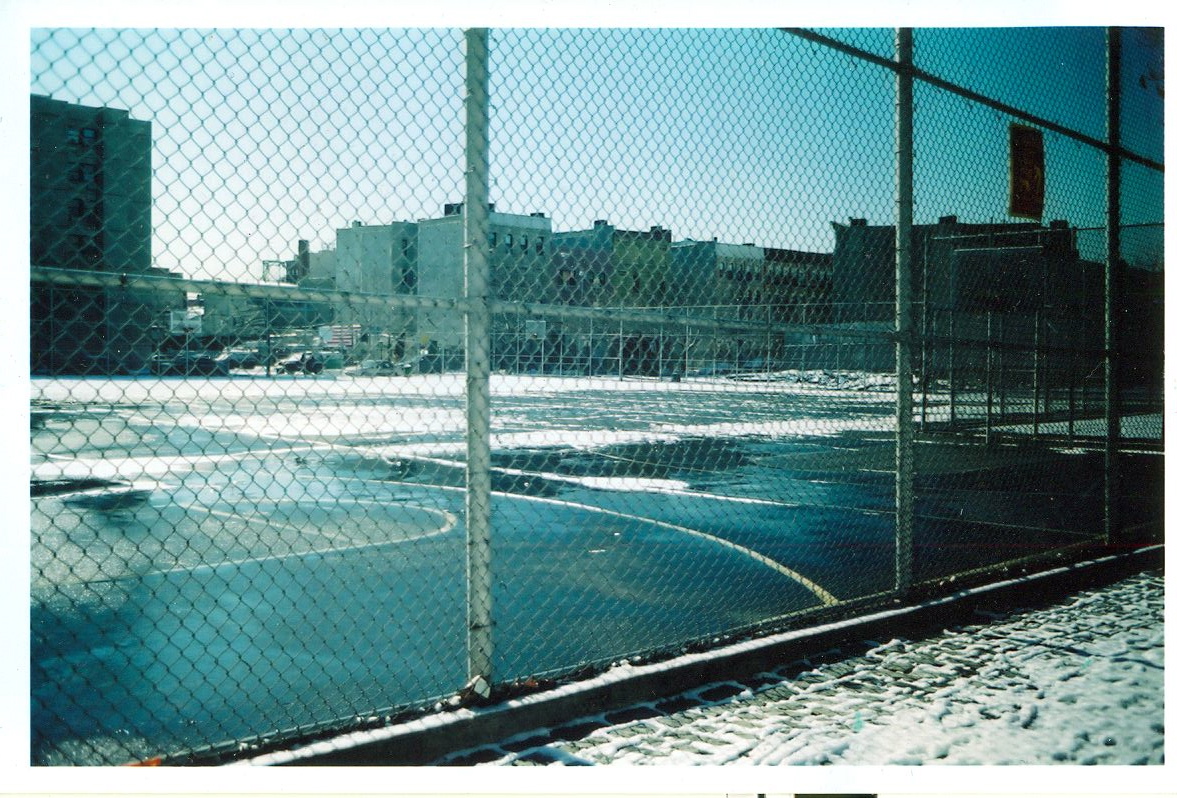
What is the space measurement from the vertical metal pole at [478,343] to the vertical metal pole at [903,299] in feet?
8.54

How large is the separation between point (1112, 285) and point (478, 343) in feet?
18.3

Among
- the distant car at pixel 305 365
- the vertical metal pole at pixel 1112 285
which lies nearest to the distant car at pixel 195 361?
the distant car at pixel 305 365

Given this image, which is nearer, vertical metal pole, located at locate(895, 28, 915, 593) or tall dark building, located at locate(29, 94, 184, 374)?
tall dark building, located at locate(29, 94, 184, 374)

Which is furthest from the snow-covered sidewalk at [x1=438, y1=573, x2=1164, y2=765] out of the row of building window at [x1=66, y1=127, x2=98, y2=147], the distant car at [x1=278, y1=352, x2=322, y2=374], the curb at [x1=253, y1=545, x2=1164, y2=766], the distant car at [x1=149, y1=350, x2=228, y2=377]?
the row of building window at [x1=66, y1=127, x2=98, y2=147]

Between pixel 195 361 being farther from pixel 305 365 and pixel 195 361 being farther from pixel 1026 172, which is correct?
pixel 1026 172

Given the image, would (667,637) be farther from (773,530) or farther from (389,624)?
(773,530)

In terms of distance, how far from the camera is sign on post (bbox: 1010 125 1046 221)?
228 inches

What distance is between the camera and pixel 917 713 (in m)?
3.75

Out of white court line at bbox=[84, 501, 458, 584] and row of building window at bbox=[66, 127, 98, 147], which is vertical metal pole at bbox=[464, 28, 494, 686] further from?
row of building window at bbox=[66, 127, 98, 147]

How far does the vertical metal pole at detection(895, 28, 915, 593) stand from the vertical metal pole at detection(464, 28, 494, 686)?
2604 millimetres
